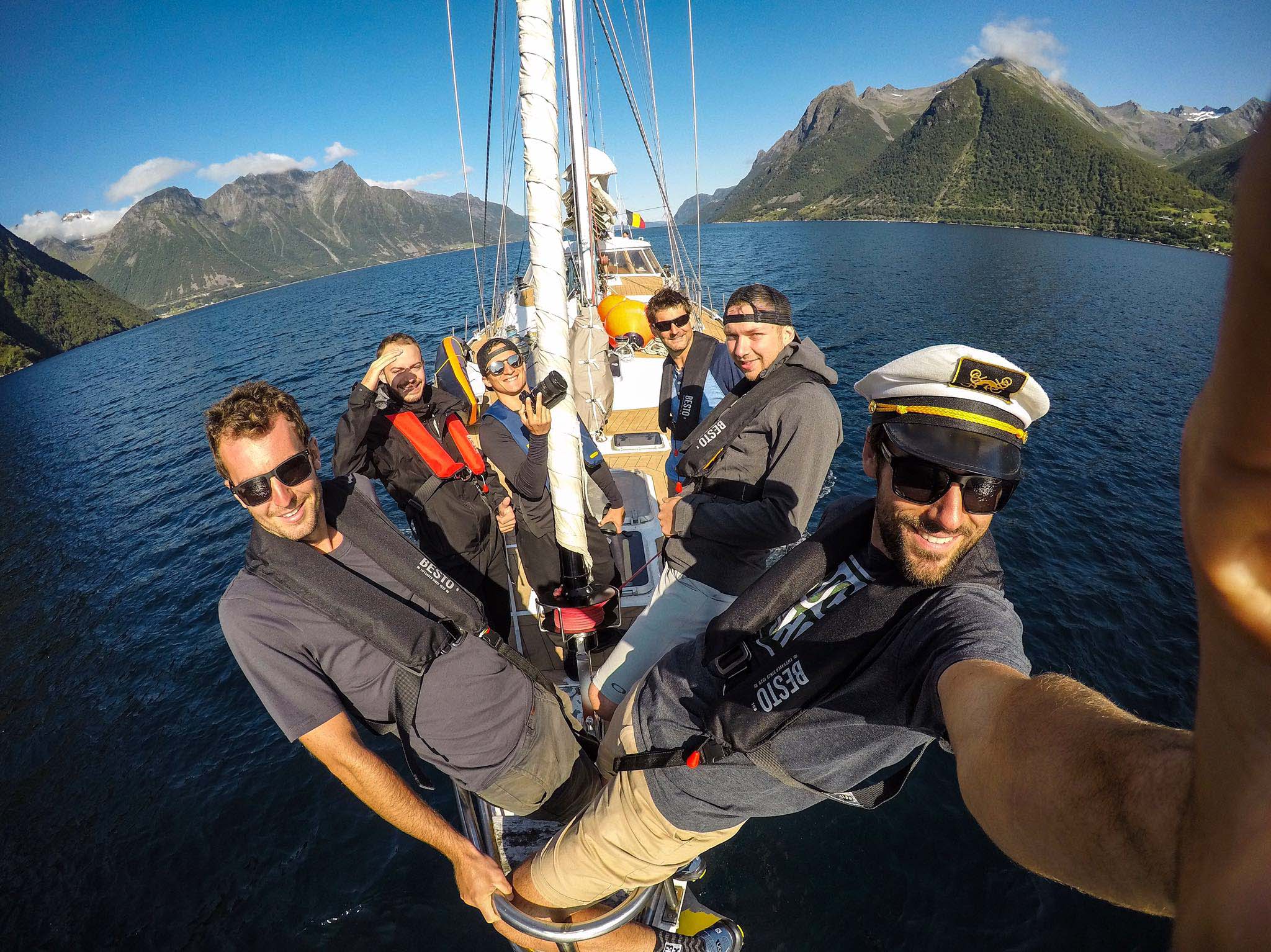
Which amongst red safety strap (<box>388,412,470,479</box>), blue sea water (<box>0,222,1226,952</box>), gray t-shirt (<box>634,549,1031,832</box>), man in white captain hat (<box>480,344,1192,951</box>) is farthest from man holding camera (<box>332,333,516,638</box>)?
blue sea water (<box>0,222,1226,952</box>)

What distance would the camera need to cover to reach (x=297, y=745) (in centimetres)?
828

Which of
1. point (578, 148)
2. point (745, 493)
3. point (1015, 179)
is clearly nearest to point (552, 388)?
point (745, 493)

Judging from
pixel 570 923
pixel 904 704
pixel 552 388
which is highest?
pixel 552 388

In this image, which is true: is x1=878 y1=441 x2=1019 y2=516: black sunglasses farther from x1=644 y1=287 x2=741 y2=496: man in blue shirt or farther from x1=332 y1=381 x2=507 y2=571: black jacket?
x1=332 y1=381 x2=507 y2=571: black jacket

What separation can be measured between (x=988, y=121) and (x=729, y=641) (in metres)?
196

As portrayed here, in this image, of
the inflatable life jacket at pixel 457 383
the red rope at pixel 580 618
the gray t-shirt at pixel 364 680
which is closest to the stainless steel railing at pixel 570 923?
the gray t-shirt at pixel 364 680

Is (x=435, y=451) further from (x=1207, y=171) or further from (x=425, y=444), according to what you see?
(x=1207, y=171)

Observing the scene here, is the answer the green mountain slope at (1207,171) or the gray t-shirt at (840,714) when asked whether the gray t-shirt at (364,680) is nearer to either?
the gray t-shirt at (840,714)

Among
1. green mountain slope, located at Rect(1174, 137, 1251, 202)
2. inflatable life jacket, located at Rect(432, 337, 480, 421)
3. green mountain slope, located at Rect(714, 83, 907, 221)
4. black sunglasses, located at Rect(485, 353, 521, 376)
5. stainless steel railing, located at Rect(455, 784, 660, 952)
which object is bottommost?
stainless steel railing, located at Rect(455, 784, 660, 952)

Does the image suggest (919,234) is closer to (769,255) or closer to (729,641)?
(769,255)

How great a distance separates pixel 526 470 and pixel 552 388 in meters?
1.30

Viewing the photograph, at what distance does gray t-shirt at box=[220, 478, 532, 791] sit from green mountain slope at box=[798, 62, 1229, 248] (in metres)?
94.0

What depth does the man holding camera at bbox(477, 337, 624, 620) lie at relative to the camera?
4.41m

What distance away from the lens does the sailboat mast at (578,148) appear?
253 inches
